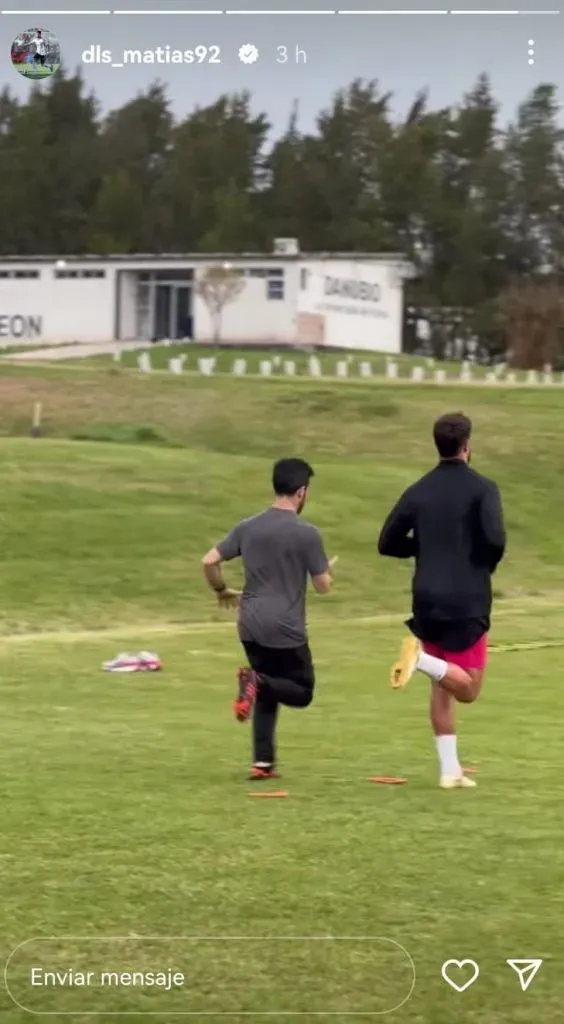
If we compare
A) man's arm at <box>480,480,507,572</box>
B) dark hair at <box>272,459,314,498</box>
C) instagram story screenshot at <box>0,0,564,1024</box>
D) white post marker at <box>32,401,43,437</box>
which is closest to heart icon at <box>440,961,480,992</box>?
instagram story screenshot at <box>0,0,564,1024</box>

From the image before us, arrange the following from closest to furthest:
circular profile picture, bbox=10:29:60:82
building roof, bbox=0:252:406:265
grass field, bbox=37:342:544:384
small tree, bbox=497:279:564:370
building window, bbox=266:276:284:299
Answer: circular profile picture, bbox=10:29:60:82
building roof, bbox=0:252:406:265
small tree, bbox=497:279:564:370
grass field, bbox=37:342:544:384
building window, bbox=266:276:284:299

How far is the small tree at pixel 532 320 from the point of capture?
22423 millimetres

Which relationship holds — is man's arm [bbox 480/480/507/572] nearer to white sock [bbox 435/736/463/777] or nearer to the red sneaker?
white sock [bbox 435/736/463/777]

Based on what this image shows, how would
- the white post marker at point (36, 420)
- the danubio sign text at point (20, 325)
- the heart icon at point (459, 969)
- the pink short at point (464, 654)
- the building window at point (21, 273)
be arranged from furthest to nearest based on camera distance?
the white post marker at point (36, 420) < the danubio sign text at point (20, 325) < the building window at point (21, 273) < the pink short at point (464, 654) < the heart icon at point (459, 969)

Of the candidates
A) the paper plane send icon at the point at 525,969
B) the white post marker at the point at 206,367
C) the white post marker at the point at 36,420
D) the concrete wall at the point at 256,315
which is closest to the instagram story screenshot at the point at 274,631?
the paper plane send icon at the point at 525,969

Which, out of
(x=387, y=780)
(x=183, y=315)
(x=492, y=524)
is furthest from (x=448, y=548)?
(x=183, y=315)

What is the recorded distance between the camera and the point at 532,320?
2489 centimetres

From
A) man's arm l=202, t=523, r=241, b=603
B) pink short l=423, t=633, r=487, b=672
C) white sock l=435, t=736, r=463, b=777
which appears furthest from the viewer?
man's arm l=202, t=523, r=241, b=603

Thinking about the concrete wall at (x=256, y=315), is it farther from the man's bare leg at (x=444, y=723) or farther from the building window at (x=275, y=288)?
the man's bare leg at (x=444, y=723)

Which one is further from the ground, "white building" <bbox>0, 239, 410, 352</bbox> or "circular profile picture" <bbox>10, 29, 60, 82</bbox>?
"circular profile picture" <bbox>10, 29, 60, 82</bbox>

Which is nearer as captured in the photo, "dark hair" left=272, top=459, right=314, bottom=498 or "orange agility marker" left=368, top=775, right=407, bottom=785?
"dark hair" left=272, top=459, right=314, bottom=498

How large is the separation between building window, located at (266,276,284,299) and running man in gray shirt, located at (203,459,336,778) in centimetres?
3195

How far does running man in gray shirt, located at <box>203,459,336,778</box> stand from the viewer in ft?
28.0

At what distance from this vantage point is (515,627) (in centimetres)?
2147
